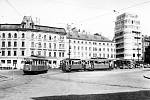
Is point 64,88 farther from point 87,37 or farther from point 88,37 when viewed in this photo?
point 88,37

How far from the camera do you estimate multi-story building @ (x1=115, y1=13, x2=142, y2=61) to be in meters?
91.2

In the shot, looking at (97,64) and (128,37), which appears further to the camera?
(128,37)

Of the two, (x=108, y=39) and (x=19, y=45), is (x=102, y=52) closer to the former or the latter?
(x=108, y=39)

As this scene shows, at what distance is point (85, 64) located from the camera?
53.7 m

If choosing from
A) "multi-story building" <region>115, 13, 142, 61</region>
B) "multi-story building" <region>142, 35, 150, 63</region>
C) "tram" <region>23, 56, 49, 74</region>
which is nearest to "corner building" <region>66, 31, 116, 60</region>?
"multi-story building" <region>115, 13, 142, 61</region>


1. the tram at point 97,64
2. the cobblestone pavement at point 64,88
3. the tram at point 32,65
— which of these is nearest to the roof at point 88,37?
the tram at point 97,64

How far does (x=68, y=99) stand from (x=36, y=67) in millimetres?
27035

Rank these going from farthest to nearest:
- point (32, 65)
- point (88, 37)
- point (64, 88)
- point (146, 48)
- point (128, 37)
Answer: point (146, 48)
point (128, 37)
point (88, 37)
point (32, 65)
point (64, 88)

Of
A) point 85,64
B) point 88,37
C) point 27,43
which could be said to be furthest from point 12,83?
point 88,37

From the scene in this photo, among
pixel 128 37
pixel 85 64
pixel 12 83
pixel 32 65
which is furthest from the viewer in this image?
pixel 128 37

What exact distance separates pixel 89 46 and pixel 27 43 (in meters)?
25.3

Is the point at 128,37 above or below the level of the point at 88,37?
above

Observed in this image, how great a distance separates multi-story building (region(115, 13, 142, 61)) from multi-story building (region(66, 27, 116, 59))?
178 inches

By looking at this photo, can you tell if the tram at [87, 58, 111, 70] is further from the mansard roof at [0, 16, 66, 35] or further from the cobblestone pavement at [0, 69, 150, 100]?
the cobblestone pavement at [0, 69, 150, 100]
